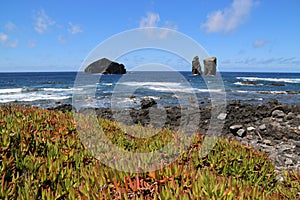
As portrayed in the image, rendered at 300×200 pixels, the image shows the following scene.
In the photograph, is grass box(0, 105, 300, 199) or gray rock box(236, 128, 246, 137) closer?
grass box(0, 105, 300, 199)

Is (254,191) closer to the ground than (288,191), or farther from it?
farther from it

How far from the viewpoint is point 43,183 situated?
3.61m

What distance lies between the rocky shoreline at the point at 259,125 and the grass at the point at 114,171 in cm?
445

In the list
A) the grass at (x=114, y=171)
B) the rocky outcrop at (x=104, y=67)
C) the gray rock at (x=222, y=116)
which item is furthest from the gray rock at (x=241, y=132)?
the rocky outcrop at (x=104, y=67)

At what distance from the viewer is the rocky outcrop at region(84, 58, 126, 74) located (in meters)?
92.1

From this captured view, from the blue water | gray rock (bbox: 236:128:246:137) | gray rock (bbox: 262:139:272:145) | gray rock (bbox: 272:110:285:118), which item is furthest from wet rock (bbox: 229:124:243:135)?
the blue water

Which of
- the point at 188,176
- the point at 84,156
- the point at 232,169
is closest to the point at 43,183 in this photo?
the point at 84,156

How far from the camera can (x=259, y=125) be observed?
16297 mm

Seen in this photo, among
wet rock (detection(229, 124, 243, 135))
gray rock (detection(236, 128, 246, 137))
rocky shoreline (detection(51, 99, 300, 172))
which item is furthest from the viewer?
wet rock (detection(229, 124, 243, 135))

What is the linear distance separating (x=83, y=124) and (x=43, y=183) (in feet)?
10.4

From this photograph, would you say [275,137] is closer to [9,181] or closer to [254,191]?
[254,191]

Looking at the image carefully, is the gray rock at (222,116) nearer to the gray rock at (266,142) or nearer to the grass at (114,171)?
the gray rock at (266,142)

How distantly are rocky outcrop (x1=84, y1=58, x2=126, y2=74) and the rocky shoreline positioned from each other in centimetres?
6885

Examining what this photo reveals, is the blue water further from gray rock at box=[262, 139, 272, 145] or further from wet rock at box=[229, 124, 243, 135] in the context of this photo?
gray rock at box=[262, 139, 272, 145]
